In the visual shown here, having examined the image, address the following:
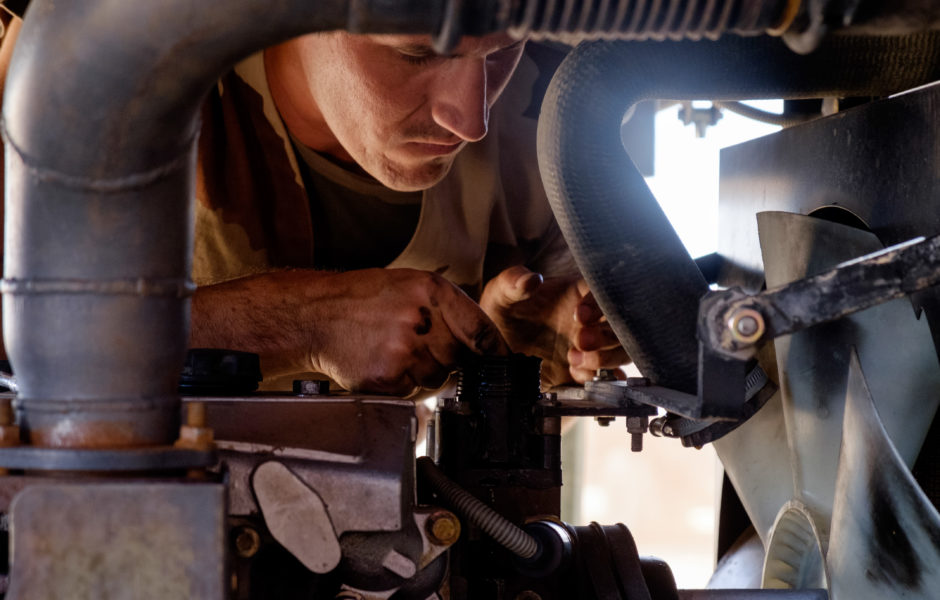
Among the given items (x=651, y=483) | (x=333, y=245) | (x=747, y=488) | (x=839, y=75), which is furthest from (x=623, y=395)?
(x=651, y=483)

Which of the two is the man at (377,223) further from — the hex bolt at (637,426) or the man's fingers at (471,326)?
the hex bolt at (637,426)

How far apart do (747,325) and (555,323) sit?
3.25ft

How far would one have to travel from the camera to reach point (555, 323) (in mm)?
1704

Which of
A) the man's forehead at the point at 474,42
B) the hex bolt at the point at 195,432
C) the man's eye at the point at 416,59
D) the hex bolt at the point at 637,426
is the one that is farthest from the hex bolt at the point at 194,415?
the man's eye at the point at 416,59

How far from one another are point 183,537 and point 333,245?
4.69 feet

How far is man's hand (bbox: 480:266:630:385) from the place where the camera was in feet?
5.07

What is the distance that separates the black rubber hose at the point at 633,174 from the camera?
97cm

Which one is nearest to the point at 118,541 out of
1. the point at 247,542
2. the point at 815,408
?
the point at 247,542

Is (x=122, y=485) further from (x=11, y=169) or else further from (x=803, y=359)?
(x=803, y=359)

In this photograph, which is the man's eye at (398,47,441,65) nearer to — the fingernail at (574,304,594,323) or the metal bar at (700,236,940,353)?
the fingernail at (574,304,594,323)

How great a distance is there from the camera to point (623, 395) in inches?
40.1

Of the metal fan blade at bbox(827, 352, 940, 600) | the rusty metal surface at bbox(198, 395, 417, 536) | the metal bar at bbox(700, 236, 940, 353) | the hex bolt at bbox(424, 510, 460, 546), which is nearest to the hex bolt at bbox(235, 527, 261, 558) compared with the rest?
the rusty metal surface at bbox(198, 395, 417, 536)

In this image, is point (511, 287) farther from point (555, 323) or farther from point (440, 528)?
point (440, 528)

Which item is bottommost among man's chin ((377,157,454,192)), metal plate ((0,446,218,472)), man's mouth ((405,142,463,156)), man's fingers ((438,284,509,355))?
metal plate ((0,446,218,472))
